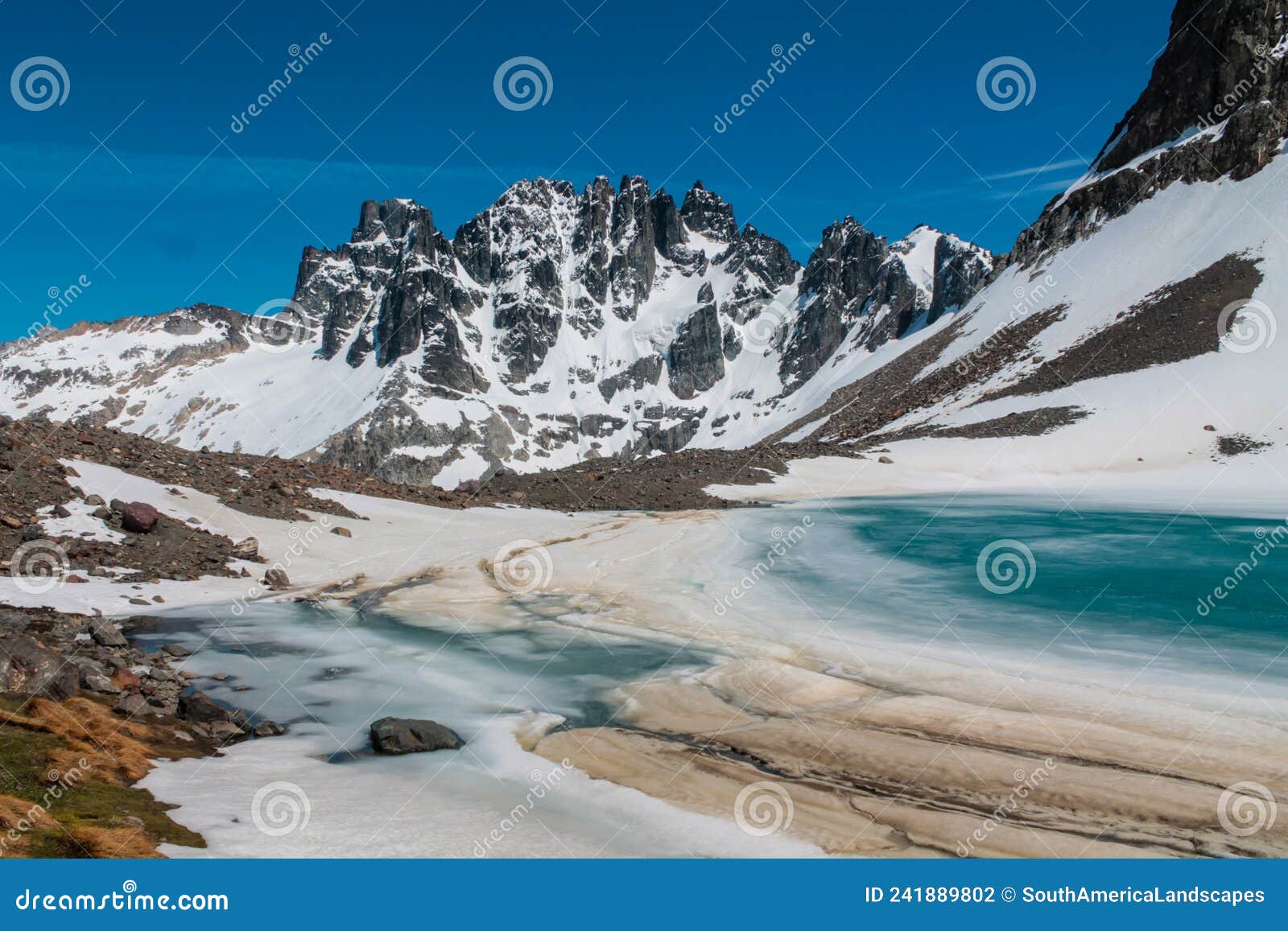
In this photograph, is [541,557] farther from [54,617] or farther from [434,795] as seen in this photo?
[434,795]

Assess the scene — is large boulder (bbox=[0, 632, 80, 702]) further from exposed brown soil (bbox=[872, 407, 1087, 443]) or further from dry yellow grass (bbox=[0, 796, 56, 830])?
exposed brown soil (bbox=[872, 407, 1087, 443])

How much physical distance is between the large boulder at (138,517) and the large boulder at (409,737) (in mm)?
12574

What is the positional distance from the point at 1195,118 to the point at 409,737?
13716 cm

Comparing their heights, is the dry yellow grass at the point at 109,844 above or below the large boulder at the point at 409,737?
below

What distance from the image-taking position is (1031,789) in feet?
29.4

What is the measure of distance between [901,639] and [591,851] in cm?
946

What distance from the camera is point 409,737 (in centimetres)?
1034

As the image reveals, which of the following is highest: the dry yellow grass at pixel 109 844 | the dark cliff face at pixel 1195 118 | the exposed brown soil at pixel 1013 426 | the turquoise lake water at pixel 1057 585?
the dark cliff face at pixel 1195 118

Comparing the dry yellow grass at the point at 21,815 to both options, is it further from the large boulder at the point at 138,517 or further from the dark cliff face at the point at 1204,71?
the dark cliff face at the point at 1204,71

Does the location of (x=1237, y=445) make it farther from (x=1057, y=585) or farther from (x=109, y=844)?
(x=109, y=844)

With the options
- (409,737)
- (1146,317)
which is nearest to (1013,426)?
(1146,317)

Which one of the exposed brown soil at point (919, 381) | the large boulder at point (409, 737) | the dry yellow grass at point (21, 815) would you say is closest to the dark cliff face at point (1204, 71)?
the exposed brown soil at point (919, 381)

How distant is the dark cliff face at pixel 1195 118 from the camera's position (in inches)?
3841

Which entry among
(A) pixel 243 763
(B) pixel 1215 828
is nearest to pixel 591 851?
(A) pixel 243 763
